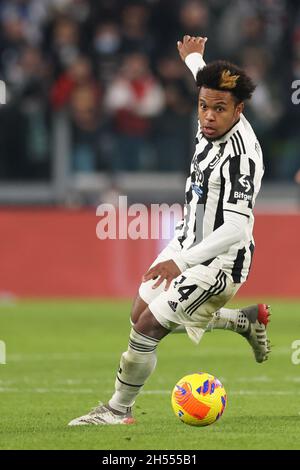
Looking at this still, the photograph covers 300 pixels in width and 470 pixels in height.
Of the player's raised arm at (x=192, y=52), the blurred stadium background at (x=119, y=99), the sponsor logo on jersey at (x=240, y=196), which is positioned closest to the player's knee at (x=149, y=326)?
the sponsor logo on jersey at (x=240, y=196)

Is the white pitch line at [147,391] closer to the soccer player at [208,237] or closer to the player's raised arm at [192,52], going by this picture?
the soccer player at [208,237]

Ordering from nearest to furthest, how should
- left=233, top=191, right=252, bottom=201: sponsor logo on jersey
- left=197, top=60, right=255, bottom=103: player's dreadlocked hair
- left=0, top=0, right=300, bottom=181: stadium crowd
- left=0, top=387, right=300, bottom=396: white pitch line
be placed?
left=233, top=191, right=252, bottom=201: sponsor logo on jersey < left=197, top=60, right=255, bottom=103: player's dreadlocked hair < left=0, top=387, right=300, bottom=396: white pitch line < left=0, top=0, right=300, bottom=181: stadium crowd

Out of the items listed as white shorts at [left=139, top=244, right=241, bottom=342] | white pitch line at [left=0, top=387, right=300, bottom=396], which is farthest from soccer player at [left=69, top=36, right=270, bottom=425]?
white pitch line at [left=0, top=387, right=300, bottom=396]

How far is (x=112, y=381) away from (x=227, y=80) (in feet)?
12.0

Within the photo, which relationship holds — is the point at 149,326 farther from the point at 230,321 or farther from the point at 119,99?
the point at 119,99

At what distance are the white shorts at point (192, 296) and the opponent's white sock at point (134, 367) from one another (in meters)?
0.18

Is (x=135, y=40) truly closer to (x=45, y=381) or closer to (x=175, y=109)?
(x=175, y=109)

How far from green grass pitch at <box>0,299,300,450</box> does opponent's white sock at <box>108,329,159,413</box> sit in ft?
0.68

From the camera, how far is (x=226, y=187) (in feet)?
25.3

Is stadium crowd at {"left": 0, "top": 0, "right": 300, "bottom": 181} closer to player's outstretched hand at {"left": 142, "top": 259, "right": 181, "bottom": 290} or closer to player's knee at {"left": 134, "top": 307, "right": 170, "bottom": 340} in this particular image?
player's knee at {"left": 134, "top": 307, "right": 170, "bottom": 340}

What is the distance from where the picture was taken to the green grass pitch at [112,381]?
7.35 m

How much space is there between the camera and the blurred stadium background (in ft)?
65.7

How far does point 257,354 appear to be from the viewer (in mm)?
8773
